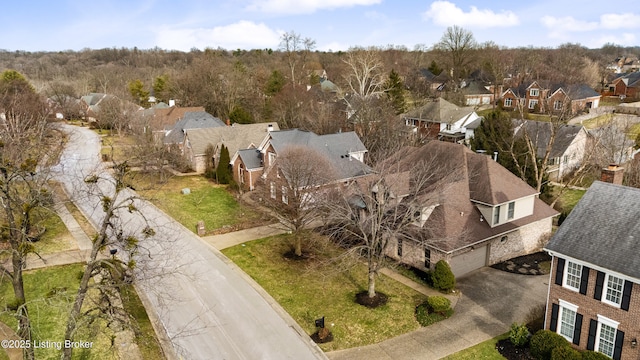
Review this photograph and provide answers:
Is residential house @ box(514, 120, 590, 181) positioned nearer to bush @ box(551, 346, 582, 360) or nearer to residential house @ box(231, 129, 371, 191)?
residential house @ box(231, 129, 371, 191)

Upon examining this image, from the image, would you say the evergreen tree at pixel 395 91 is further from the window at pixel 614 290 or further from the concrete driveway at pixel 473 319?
the window at pixel 614 290

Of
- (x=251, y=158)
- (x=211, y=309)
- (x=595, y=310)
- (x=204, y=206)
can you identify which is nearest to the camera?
(x=595, y=310)

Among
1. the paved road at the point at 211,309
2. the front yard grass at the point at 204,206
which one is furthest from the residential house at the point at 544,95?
the paved road at the point at 211,309

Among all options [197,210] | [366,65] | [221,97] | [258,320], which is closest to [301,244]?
[258,320]

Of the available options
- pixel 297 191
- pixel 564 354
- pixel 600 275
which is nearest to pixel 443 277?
pixel 564 354

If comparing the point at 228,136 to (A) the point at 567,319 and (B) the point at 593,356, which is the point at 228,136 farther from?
(B) the point at 593,356
